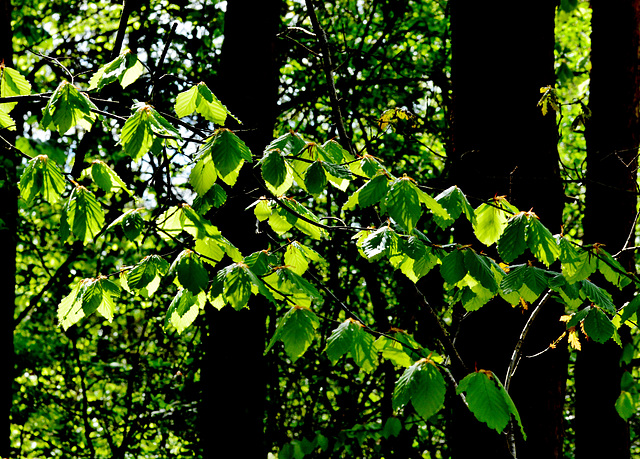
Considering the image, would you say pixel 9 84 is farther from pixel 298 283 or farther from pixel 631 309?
pixel 631 309

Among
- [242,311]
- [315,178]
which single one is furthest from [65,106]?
[242,311]

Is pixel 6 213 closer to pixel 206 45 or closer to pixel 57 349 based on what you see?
pixel 57 349

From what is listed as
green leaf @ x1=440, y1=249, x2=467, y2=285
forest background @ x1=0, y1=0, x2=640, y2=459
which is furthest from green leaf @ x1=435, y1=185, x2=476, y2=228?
green leaf @ x1=440, y1=249, x2=467, y2=285

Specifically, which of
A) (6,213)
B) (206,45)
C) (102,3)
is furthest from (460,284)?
(102,3)

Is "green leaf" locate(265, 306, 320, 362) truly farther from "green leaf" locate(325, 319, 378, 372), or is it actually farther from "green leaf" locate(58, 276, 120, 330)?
"green leaf" locate(58, 276, 120, 330)

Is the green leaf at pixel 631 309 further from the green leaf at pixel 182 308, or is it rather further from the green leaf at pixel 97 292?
the green leaf at pixel 97 292

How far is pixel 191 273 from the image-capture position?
6.56 feet

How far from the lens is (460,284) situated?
2.27 meters

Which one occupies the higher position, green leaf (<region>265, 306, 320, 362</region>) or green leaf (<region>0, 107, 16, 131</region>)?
green leaf (<region>0, 107, 16, 131</region>)

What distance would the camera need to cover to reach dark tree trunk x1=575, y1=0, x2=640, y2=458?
416cm

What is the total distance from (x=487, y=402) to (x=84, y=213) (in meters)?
1.54

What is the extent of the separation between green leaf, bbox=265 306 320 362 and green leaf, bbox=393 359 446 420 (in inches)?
13.1

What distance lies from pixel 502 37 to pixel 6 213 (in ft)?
14.9

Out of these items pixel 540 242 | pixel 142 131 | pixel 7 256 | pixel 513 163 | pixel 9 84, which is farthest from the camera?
pixel 7 256
